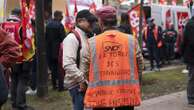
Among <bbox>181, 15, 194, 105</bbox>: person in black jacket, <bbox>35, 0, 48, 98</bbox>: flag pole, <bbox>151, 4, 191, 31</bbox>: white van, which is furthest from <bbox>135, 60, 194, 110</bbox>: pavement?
<bbox>151, 4, 191, 31</bbox>: white van

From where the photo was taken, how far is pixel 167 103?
10586 mm

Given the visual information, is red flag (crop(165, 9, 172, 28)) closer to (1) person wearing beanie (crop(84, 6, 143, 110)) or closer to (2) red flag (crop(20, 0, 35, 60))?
(2) red flag (crop(20, 0, 35, 60))

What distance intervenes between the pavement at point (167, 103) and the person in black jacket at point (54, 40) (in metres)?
2.31

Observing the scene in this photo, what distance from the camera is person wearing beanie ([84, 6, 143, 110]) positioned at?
527 cm

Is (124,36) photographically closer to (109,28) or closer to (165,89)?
(109,28)

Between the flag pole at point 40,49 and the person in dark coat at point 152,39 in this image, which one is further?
the person in dark coat at point 152,39

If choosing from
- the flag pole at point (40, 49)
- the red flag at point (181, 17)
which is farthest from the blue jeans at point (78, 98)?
the red flag at point (181, 17)

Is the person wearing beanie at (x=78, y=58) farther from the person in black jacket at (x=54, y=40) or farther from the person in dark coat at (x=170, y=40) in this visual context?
the person in dark coat at (x=170, y=40)

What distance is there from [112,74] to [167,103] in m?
5.48

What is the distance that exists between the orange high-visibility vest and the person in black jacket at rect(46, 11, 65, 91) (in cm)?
672

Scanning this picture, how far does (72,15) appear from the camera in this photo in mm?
12531

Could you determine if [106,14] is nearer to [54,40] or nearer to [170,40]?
[54,40]

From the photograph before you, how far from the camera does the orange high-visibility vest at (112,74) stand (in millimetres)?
5266

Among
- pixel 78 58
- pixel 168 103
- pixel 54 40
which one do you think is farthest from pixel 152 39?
pixel 78 58
